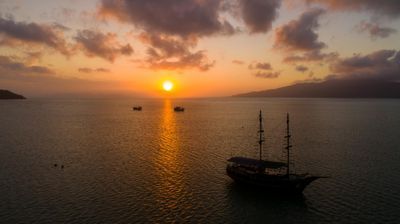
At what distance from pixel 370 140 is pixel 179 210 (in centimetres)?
8310

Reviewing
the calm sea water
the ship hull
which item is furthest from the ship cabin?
the calm sea water

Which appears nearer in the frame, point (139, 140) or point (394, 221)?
point (394, 221)

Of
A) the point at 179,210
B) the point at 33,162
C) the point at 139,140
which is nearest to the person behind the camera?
the point at 179,210

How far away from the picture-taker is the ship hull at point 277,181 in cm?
5128

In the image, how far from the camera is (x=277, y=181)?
5216cm

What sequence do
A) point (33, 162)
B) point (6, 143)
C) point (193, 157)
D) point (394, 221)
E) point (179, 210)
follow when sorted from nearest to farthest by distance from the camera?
1. point (394, 221)
2. point (179, 210)
3. point (33, 162)
4. point (193, 157)
5. point (6, 143)

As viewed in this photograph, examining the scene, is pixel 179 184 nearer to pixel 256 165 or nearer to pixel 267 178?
pixel 256 165

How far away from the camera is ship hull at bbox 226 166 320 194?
5128cm

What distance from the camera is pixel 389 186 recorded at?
54406mm

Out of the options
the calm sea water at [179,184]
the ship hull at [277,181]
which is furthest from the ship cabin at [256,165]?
the calm sea water at [179,184]

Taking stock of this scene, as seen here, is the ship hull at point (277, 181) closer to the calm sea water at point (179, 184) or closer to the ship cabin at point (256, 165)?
the calm sea water at point (179, 184)

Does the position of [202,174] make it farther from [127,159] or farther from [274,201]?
[127,159]

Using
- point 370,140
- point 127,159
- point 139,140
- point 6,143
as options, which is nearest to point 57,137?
point 6,143

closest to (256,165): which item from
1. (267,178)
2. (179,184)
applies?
(267,178)
